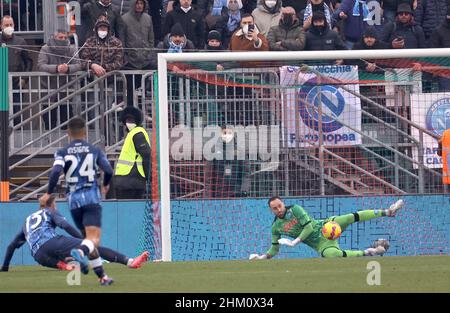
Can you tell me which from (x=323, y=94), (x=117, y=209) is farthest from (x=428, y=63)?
(x=117, y=209)

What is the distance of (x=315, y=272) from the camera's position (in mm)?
15461

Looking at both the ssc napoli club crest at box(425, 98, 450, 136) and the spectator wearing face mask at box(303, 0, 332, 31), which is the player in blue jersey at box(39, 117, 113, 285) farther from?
the spectator wearing face mask at box(303, 0, 332, 31)

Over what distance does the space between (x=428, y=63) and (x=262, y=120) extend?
2.65m

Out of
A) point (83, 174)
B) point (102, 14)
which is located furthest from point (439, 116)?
point (83, 174)

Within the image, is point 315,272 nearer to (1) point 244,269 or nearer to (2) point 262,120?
(1) point 244,269

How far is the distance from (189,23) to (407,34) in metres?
3.64

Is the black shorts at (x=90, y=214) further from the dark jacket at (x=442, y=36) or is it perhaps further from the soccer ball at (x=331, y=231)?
the dark jacket at (x=442, y=36)

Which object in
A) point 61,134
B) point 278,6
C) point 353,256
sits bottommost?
point 353,256

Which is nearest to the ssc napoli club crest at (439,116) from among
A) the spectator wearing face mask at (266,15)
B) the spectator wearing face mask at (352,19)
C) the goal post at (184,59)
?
the goal post at (184,59)

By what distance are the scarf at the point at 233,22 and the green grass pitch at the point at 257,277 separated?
5.80 meters

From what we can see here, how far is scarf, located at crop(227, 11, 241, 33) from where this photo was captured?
22672 millimetres

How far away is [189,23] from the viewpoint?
2233 centimetres

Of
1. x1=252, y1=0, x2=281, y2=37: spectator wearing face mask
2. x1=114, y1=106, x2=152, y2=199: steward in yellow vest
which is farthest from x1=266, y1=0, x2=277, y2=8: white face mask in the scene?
x1=114, y1=106, x2=152, y2=199: steward in yellow vest
